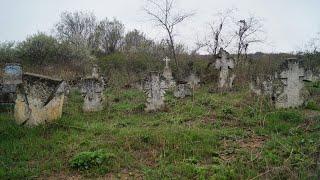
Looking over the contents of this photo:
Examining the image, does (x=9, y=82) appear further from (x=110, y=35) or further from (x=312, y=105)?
(x=110, y=35)

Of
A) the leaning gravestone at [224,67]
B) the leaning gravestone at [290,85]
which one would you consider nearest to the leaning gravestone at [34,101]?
the leaning gravestone at [290,85]

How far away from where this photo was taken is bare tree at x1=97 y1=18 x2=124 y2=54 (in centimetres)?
3675

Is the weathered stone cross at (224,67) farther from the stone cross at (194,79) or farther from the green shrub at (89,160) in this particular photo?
the green shrub at (89,160)

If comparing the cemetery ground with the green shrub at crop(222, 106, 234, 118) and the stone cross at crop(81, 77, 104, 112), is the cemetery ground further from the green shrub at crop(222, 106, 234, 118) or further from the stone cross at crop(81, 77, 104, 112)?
the stone cross at crop(81, 77, 104, 112)

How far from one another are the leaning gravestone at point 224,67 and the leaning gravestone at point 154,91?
4.75 metres

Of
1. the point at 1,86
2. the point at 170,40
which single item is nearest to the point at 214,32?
the point at 170,40

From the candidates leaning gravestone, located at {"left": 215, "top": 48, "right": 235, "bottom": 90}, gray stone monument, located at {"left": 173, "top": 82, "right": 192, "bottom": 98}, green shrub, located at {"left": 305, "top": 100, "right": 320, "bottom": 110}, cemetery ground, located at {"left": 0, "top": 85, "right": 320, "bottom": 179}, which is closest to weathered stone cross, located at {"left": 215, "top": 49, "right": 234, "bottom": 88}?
leaning gravestone, located at {"left": 215, "top": 48, "right": 235, "bottom": 90}

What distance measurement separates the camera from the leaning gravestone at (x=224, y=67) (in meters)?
16.3

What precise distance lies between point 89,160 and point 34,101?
10.2 ft

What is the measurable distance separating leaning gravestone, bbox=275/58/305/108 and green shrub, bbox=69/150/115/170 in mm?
6272

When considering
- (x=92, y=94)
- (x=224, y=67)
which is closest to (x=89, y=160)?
(x=92, y=94)

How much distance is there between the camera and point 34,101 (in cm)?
954

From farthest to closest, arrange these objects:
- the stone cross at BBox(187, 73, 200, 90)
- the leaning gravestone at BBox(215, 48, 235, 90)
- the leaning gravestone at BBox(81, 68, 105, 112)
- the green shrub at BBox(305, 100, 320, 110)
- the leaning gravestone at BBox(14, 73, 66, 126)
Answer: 1. the stone cross at BBox(187, 73, 200, 90)
2. the leaning gravestone at BBox(215, 48, 235, 90)
3. the leaning gravestone at BBox(81, 68, 105, 112)
4. the green shrub at BBox(305, 100, 320, 110)
5. the leaning gravestone at BBox(14, 73, 66, 126)

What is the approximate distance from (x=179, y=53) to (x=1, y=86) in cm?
1723
